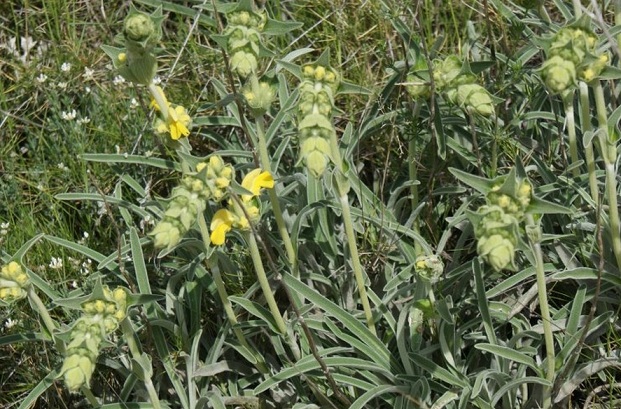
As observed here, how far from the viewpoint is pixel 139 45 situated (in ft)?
9.39

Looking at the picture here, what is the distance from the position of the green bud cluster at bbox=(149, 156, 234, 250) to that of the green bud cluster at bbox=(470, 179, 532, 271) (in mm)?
758

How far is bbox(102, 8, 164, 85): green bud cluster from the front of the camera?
2781 millimetres

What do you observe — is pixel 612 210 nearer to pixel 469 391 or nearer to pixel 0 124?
pixel 469 391

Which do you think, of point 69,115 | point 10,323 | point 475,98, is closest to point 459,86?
point 475,98

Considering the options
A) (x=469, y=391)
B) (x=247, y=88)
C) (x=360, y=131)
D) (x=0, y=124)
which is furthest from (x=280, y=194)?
(x=0, y=124)

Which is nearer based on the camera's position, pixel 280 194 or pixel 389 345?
pixel 389 345

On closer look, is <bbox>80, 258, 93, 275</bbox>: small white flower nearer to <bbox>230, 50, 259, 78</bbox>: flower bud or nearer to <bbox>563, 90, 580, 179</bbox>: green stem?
<bbox>230, 50, 259, 78</bbox>: flower bud

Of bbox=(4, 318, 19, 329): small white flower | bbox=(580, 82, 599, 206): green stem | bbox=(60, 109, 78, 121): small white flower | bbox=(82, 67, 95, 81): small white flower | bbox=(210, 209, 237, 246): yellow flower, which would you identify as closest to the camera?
bbox=(210, 209, 237, 246): yellow flower

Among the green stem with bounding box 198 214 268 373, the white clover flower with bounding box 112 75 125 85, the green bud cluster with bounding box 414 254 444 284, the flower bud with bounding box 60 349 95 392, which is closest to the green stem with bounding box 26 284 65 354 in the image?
the flower bud with bounding box 60 349 95 392

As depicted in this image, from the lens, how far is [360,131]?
3.87m

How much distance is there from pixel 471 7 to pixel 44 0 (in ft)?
7.74

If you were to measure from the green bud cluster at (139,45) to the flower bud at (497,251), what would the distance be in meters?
1.18

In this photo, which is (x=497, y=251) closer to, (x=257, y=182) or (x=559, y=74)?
(x=559, y=74)

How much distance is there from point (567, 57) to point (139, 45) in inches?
50.4
